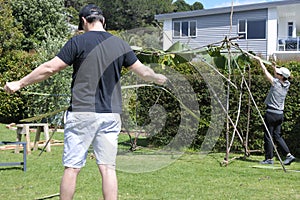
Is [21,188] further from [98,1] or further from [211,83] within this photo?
[98,1]

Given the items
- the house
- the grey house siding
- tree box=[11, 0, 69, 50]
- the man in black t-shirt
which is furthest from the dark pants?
tree box=[11, 0, 69, 50]

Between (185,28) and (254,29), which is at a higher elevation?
(185,28)

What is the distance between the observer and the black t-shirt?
4.09 metres

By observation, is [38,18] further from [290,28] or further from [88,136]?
[88,136]

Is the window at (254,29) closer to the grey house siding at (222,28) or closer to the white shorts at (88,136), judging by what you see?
the grey house siding at (222,28)

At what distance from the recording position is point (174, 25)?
33.7 metres

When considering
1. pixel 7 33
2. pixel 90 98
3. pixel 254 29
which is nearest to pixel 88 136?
pixel 90 98

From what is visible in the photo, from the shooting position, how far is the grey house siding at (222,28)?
28938 mm

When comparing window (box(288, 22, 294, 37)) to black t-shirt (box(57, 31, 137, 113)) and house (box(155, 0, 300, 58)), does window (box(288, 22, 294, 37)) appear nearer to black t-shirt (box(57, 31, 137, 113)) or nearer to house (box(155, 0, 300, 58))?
house (box(155, 0, 300, 58))

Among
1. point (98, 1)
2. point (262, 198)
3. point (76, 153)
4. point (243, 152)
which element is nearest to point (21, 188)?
point (76, 153)

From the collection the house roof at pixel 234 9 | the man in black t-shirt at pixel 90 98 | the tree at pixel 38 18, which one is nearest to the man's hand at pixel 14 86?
the man in black t-shirt at pixel 90 98

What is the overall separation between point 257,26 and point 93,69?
26396 millimetres

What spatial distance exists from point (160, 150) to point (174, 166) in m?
2.19

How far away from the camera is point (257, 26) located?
29281 millimetres
